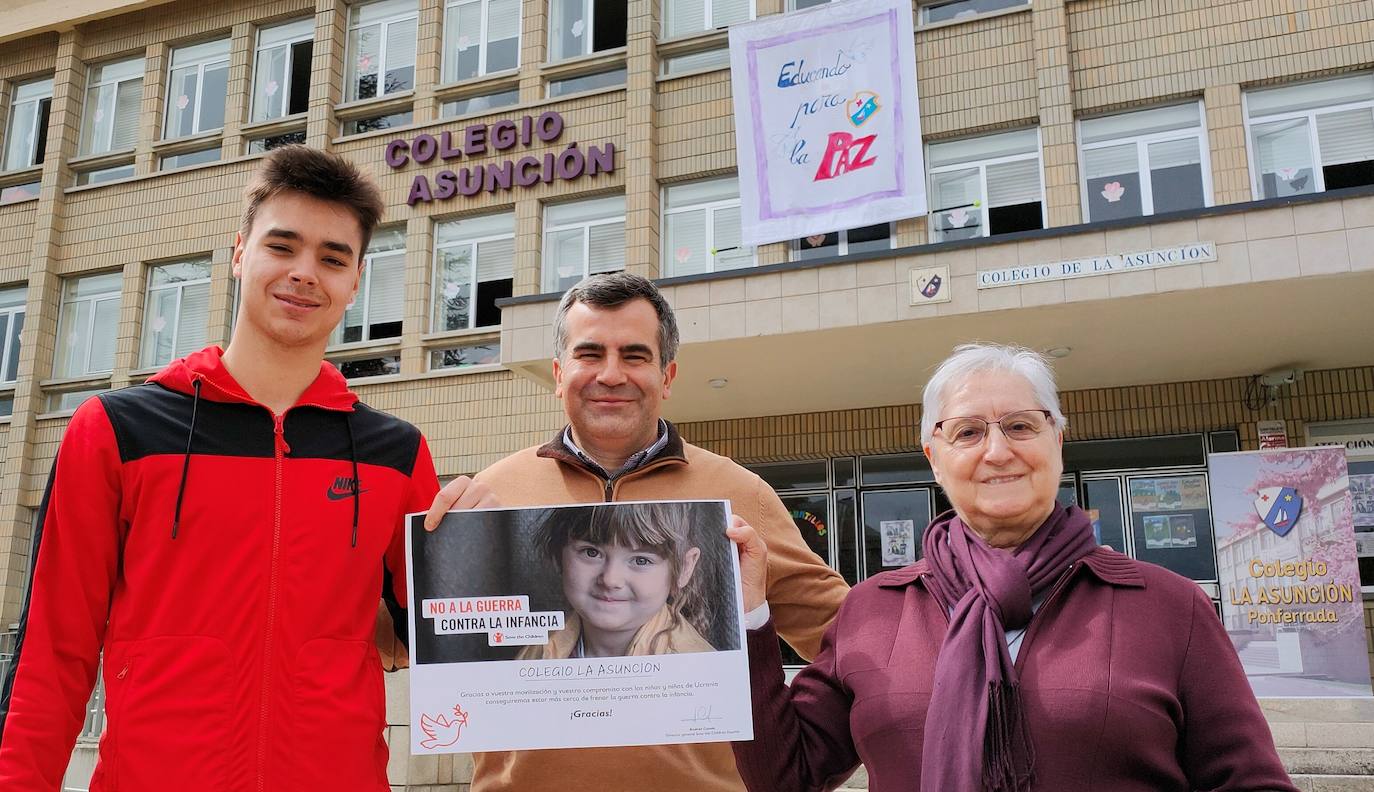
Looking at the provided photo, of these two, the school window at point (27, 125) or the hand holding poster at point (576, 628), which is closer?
the hand holding poster at point (576, 628)

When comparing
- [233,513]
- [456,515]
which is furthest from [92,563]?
[456,515]

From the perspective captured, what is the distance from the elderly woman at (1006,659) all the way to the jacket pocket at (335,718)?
0.91 metres

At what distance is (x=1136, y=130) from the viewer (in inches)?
474

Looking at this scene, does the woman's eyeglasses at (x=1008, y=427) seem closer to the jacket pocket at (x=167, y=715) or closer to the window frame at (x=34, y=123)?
the jacket pocket at (x=167, y=715)

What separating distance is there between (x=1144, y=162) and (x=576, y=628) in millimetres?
11411

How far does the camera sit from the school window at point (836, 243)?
42.2 feet

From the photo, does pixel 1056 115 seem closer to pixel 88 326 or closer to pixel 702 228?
pixel 702 228

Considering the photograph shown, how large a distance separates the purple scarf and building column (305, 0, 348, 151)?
49.3 feet

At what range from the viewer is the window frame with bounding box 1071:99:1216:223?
11.7m

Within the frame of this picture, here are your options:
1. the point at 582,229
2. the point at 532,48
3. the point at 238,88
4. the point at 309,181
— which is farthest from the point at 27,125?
the point at 309,181

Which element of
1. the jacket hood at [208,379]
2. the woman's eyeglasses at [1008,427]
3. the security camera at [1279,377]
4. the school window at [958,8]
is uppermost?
the school window at [958,8]

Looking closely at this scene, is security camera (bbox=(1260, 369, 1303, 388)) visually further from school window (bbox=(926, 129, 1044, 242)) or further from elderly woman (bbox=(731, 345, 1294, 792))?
elderly woman (bbox=(731, 345, 1294, 792))

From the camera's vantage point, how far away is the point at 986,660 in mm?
2316
